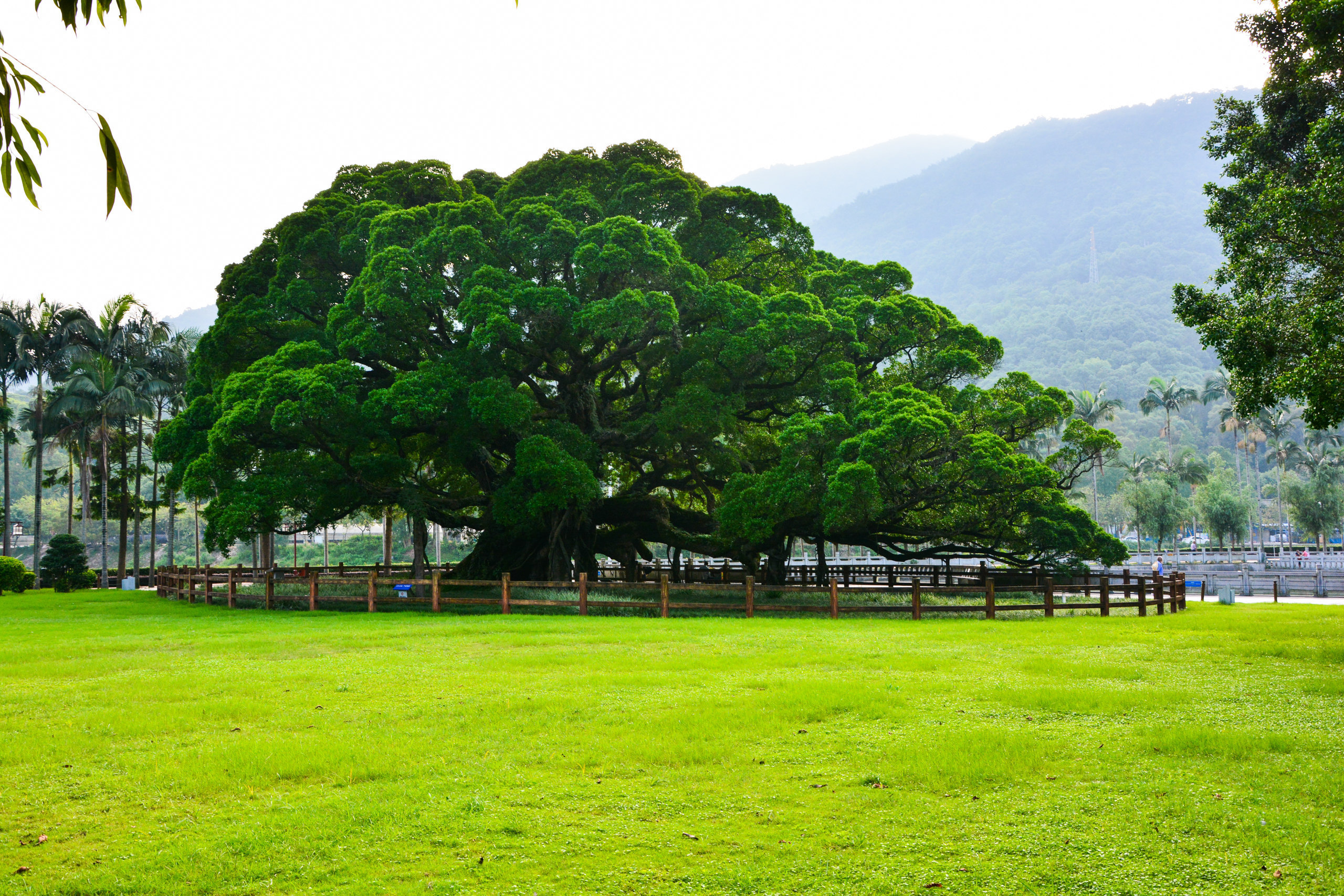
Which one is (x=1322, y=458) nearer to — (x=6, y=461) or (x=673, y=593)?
(x=673, y=593)

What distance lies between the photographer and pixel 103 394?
4250cm

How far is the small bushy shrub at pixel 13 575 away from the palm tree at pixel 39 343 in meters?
3.76

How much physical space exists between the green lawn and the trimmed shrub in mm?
32729

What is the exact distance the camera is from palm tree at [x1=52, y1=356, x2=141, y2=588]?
41.7 meters

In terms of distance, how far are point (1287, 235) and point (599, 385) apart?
19.9 meters

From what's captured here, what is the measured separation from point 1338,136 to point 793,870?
17011mm

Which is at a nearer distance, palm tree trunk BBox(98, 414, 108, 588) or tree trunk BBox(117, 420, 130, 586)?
palm tree trunk BBox(98, 414, 108, 588)

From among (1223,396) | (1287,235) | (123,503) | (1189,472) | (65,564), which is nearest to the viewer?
(1287,235)

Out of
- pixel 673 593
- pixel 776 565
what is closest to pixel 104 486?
pixel 673 593

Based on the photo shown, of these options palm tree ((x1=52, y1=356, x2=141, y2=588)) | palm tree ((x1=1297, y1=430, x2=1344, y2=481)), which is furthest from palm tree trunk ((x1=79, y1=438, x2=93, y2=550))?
palm tree ((x1=1297, y1=430, x2=1344, y2=481))

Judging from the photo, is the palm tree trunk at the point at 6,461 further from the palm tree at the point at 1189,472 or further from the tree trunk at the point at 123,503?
the palm tree at the point at 1189,472

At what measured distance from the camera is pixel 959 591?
21.9 metres

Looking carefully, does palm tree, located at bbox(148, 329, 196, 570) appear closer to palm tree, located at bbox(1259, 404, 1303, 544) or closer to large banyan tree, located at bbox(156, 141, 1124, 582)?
large banyan tree, located at bbox(156, 141, 1124, 582)

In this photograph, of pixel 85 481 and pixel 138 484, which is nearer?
pixel 85 481
